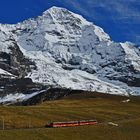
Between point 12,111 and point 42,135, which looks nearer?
point 42,135

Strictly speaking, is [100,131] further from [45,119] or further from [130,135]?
[45,119]

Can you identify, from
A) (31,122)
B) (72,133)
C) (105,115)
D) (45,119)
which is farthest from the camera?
(105,115)

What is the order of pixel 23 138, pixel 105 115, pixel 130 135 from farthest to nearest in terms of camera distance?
pixel 105 115 → pixel 130 135 → pixel 23 138

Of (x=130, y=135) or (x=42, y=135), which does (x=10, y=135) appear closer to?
(x=42, y=135)

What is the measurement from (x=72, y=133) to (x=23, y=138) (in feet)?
54.2

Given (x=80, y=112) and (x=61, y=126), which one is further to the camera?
(x=80, y=112)

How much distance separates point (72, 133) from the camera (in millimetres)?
106312

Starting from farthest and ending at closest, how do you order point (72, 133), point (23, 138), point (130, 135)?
point (130, 135), point (72, 133), point (23, 138)

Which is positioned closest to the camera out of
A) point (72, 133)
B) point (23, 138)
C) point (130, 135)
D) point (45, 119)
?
point (23, 138)

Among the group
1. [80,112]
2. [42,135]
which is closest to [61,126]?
[42,135]

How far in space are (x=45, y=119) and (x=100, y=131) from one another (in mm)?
22801

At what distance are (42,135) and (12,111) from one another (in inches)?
1643

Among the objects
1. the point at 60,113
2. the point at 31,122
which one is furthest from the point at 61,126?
the point at 60,113

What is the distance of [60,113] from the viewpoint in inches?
5920
